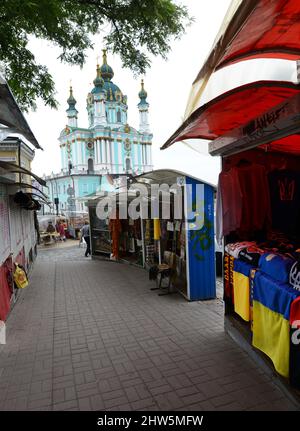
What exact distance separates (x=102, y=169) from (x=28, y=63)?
43.8 m

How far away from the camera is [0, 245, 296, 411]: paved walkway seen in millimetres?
3104

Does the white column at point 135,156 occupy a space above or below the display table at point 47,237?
above

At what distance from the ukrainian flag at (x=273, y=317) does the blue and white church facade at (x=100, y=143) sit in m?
44.4

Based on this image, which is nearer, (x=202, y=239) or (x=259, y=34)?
(x=259, y=34)

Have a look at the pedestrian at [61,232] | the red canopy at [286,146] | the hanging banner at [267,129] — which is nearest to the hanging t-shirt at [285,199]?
the red canopy at [286,146]

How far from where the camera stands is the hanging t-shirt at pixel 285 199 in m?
3.98

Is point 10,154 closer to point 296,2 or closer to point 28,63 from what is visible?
point 28,63

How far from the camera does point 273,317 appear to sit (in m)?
2.93

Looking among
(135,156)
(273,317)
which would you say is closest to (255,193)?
(273,317)

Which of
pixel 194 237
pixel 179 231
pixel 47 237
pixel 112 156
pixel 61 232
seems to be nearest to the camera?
pixel 194 237

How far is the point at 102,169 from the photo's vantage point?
161 feet

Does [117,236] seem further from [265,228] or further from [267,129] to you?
[267,129]

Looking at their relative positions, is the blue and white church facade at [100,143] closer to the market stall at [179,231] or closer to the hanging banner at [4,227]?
the market stall at [179,231]

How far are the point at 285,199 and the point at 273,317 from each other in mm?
1804
